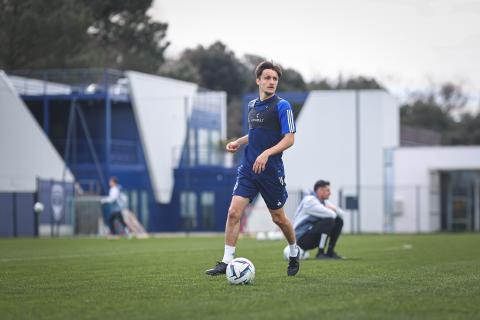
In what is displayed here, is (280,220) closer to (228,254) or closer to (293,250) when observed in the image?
(293,250)

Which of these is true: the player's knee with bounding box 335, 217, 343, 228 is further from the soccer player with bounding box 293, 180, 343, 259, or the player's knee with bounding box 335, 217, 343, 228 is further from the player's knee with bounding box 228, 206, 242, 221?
the player's knee with bounding box 228, 206, 242, 221

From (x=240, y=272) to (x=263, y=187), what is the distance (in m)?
1.24

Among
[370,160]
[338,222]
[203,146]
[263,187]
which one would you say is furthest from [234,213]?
[203,146]

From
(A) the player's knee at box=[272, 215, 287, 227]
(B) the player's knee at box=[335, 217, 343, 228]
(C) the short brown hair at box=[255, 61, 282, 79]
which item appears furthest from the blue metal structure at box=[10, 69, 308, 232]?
(C) the short brown hair at box=[255, 61, 282, 79]

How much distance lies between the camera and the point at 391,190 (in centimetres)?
4425

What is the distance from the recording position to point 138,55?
6944 cm

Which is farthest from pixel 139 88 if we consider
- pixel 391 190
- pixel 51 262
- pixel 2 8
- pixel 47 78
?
pixel 51 262

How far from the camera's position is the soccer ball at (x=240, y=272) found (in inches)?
364

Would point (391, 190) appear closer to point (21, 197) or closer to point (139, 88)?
point (139, 88)

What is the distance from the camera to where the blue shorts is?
10.1m

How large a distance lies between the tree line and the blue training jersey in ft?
95.4

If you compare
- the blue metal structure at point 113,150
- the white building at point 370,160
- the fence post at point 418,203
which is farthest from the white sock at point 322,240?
the blue metal structure at point 113,150

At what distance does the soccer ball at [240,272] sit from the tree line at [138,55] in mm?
30174

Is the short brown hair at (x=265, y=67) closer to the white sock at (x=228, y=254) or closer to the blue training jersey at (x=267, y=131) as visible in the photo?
the blue training jersey at (x=267, y=131)
